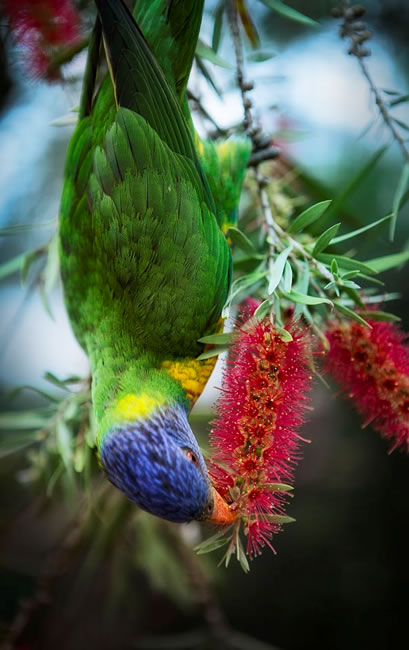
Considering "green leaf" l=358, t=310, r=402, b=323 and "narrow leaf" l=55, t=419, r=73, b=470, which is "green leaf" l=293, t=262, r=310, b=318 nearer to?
"green leaf" l=358, t=310, r=402, b=323

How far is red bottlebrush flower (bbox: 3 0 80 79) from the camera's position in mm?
1452

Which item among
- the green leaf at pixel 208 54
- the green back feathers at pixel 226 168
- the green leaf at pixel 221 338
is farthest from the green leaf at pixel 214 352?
the green leaf at pixel 208 54

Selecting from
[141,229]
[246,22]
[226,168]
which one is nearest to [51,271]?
[141,229]

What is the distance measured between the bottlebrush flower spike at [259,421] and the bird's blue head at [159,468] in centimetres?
6

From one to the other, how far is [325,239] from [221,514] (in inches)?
22.2

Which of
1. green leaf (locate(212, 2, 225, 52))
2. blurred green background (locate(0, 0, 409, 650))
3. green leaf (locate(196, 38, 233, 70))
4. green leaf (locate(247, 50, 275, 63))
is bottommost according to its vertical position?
blurred green background (locate(0, 0, 409, 650))

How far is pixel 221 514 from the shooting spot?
0.99 m

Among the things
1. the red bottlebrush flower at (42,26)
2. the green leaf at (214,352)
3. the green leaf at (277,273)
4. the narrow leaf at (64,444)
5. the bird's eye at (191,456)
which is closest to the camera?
the green leaf at (277,273)

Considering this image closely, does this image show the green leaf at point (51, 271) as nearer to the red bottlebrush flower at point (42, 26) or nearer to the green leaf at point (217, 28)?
the red bottlebrush flower at point (42, 26)

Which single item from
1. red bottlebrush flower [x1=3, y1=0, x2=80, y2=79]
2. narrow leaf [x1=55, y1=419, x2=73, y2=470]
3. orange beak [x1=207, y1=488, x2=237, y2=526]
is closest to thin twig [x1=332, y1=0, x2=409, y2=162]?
red bottlebrush flower [x1=3, y1=0, x2=80, y2=79]

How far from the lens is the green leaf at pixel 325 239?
1034 millimetres

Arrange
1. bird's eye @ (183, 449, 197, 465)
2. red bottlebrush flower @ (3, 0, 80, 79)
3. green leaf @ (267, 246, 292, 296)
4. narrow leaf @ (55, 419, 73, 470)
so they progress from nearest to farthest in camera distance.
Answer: green leaf @ (267, 246, 292, 296), bird's eye @ (183, 449, 197, 465), narrow leaf @ (55, 419, 73, 470), red bottlebrush flower @ (3, 0, 80, 79)

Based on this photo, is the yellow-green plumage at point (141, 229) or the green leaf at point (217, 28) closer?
the yellow-green plumage at point (141, 229)

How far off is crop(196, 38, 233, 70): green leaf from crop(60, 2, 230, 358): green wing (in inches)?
7.2
